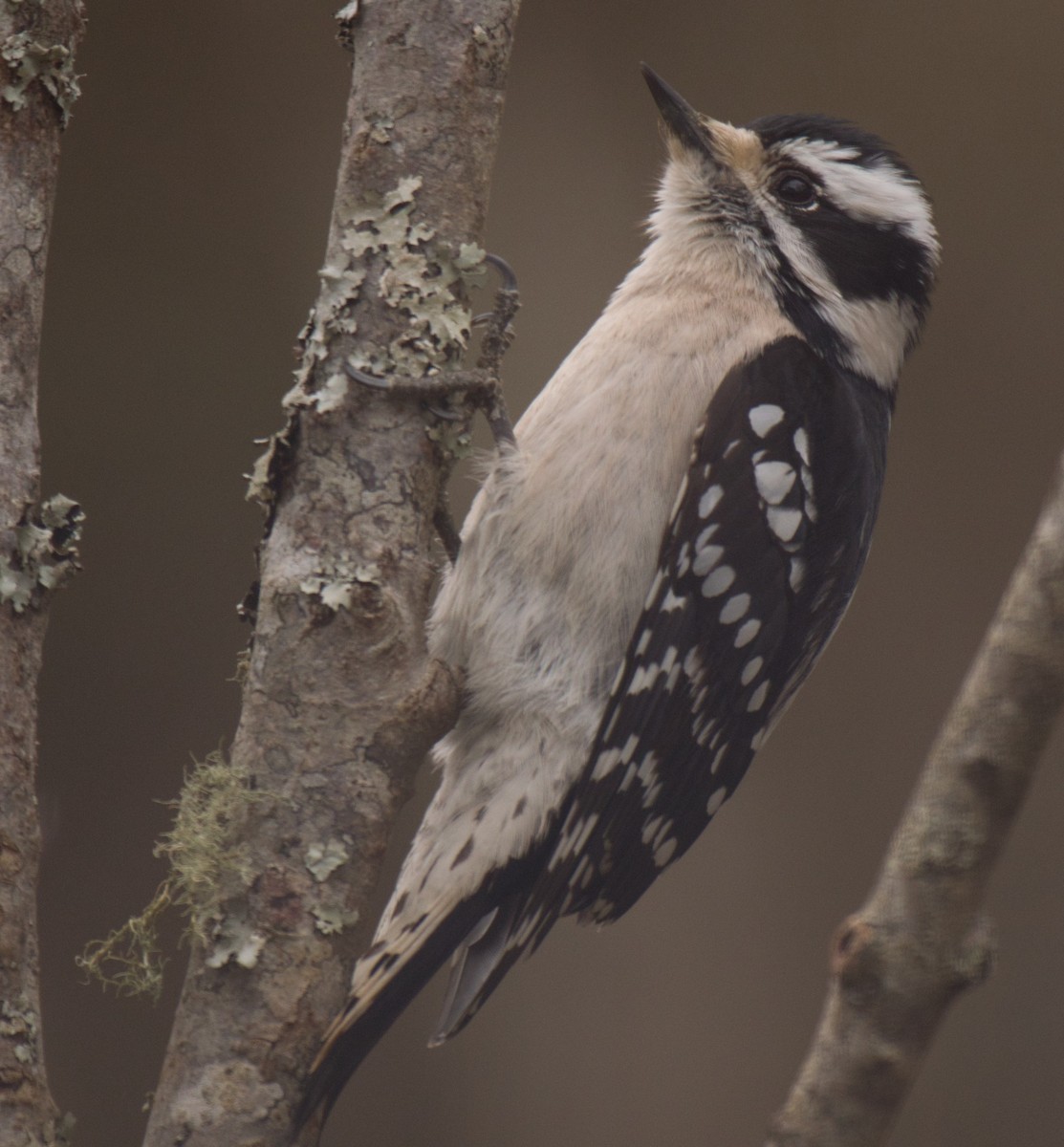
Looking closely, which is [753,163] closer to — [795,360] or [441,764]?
[795,360]

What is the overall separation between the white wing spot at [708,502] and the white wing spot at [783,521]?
0.30ft

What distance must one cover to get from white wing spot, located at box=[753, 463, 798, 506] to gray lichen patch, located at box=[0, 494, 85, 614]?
0.91 meters

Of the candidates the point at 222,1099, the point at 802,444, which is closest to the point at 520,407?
the point at 802,444

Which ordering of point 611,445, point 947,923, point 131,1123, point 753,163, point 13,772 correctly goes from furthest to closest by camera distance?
1. point 131,1123
2. point 753,163
3. point 611,445
4. point 13,772
5. point 947,923

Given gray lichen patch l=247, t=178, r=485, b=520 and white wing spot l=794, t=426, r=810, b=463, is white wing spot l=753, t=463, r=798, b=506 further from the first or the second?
gray lichen patch l=247, t=178, r=485, b=520

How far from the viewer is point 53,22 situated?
1.38m

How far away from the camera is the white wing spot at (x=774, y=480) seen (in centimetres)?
190

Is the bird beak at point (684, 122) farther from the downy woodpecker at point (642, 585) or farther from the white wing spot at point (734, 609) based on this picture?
the white wing spot at point (734, 609)

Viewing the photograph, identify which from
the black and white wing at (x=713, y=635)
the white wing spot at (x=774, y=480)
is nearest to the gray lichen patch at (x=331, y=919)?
the black and white wing at (x=713, y=635)

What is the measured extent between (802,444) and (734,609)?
10.0 inches

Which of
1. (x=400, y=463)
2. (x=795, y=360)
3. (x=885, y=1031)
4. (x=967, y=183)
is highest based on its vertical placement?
(x=967, y=183)

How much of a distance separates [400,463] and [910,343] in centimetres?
105

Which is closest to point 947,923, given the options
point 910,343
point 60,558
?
point 60,558

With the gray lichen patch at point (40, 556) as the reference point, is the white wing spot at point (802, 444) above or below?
above
